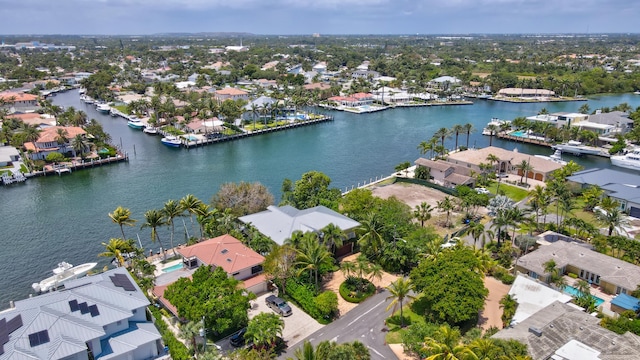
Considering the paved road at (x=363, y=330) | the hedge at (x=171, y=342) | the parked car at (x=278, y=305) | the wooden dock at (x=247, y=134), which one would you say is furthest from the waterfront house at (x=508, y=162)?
the hedge at (x=171, y=342)

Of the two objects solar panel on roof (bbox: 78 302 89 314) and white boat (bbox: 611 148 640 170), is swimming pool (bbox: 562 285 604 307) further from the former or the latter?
white boat (bbox: 611 148 640 170)

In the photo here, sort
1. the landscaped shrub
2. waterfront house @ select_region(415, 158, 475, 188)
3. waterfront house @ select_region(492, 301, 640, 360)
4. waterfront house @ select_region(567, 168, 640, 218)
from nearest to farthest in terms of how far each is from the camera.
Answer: waterfront house @ select_region(492, 301, 640, 360) → the landscaped shrub → waterfront house @ select_region(567, 168, 640, 218) → waterfront house @ select_region(415, 158, 475, 188)

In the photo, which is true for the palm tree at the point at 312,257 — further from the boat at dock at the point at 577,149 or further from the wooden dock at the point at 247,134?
the boat at dock at the point at 577,149

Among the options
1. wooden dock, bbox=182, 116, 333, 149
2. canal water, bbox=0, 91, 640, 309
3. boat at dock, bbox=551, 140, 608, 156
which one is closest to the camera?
canal water, bbox=0, 91, 640, 309

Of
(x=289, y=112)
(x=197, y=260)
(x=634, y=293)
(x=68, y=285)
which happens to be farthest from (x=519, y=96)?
(x=68, y=285)

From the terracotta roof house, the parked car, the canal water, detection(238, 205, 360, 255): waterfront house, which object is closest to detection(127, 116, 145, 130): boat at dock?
the canal water

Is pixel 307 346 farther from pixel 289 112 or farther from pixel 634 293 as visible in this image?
pixel 289 112
